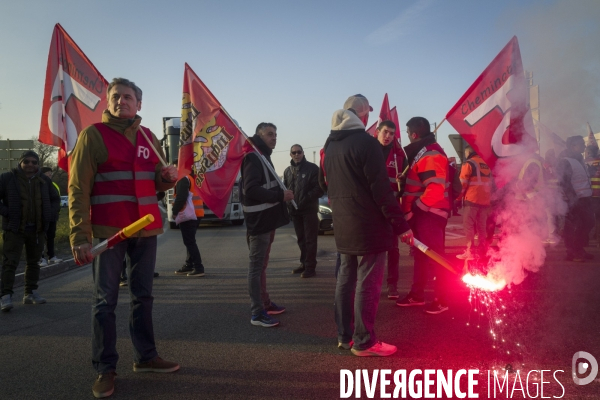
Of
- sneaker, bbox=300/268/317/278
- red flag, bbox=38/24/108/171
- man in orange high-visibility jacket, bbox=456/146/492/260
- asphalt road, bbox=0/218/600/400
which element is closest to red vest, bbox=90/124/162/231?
asphalt road, bbox=0/218/600/400

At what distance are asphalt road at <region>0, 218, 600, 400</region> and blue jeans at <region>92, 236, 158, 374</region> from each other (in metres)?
0.25

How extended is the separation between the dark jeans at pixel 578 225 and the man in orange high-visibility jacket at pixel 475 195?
1.64m

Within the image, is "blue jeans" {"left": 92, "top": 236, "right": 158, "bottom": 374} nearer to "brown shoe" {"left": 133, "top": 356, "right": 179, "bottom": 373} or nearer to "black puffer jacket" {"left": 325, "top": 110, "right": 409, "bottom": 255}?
"brown shoe" {"left": 133, "top": 356, "right": 179, "bottom": 373}

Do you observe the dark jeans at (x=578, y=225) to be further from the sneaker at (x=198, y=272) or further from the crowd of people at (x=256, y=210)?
the sneaker at (x=198, y=272)

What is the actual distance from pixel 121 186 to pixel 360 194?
6.30 feet

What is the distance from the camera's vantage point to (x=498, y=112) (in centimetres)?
576

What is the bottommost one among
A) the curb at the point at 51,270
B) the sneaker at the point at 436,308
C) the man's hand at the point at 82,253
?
the curb at the point at 51,270

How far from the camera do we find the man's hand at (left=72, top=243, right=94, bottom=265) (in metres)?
3.15

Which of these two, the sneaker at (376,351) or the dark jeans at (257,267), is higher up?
the dark jeans at (257,267)

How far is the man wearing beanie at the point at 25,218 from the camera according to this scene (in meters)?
6.01

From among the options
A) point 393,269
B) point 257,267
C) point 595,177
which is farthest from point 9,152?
point 595,177

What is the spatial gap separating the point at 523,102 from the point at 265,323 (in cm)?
419

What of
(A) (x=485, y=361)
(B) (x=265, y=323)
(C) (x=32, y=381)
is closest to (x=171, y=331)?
(B) (x=265, y=323)

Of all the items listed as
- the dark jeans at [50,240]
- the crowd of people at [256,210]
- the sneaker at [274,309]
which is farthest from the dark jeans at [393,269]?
the dark jeans at [50,240]
